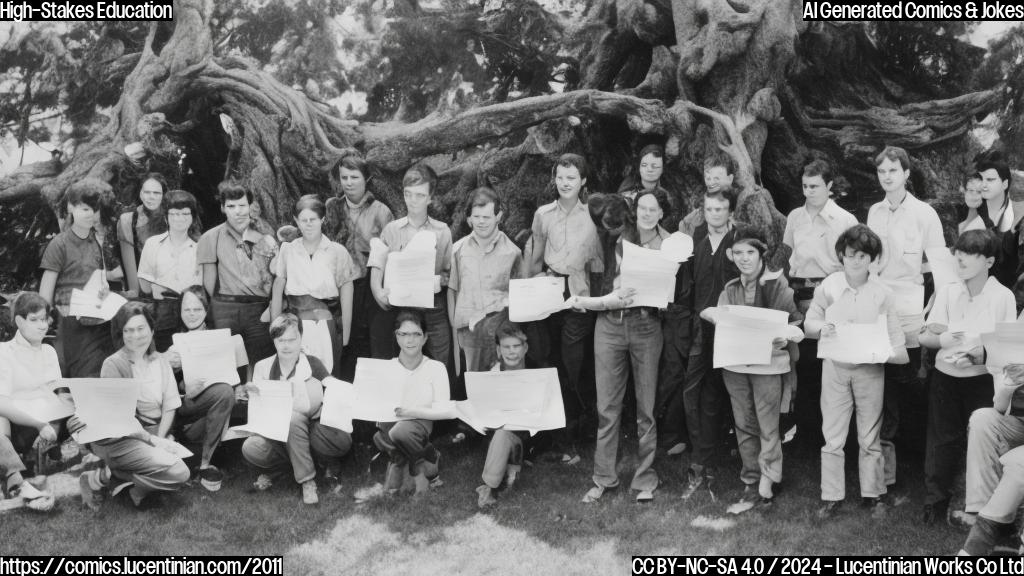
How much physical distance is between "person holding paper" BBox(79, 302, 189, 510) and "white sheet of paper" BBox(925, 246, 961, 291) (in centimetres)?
441

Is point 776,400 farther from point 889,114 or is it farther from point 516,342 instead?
point 889,114

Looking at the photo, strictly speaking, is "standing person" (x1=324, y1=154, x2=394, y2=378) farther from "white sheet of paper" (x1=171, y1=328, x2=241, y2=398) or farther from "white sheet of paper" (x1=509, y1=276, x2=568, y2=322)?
"white sheet of paper" (x1=509, y1=276, x2=568, y2=322)

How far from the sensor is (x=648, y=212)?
531cm

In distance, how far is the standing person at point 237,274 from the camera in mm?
5922

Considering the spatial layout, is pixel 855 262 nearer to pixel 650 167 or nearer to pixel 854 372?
pixel 854 372

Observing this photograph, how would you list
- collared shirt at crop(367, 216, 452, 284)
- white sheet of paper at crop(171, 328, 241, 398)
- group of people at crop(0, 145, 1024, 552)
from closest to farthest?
group of people at crop(0, 145, 1024, 552) → white sheet of paper at crop(171, 328, 241, 398) → collared shirt at crop(367, 216, 452, 284)

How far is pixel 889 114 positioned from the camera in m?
7.96

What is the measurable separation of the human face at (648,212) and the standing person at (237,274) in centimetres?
247

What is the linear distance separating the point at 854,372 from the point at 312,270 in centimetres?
334

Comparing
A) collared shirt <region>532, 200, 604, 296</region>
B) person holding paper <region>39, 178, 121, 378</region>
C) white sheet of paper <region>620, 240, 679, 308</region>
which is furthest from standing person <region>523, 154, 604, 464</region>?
person holding paper <region>39, 178, 121, 378</region>

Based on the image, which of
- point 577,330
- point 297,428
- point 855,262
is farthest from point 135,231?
point 855,262

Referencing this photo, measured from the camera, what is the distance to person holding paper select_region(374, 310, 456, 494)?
5.39 m

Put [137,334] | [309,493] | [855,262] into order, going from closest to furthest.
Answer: [855,262], [137,334], [309,493]

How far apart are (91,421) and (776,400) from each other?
386 cm
